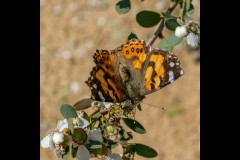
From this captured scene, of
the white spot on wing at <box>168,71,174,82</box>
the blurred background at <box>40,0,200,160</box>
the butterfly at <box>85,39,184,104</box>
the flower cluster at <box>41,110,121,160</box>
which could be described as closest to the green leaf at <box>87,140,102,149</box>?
the flower cluster at <box>41,110,121,160</box>

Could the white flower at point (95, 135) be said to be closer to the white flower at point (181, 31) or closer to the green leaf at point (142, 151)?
the green leaf at point (142, 151)

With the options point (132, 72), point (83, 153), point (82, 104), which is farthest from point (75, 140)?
point (132, 72)

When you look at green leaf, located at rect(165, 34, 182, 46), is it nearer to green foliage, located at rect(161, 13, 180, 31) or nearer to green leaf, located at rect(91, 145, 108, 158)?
green foliage, located at rect(161, 13, 180, 31)

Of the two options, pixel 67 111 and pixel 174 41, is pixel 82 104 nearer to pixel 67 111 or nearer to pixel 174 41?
pixel 67 111

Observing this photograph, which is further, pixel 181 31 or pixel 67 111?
pixel 181 31

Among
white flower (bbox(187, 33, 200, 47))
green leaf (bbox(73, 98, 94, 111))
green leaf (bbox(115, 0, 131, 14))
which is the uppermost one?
green leaf (bbox(115, 0, 131, 14))
